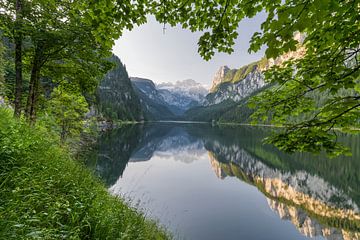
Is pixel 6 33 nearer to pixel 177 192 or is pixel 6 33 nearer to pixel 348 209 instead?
pixel 177 192

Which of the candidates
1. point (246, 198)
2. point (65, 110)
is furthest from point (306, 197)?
point (65, 110)

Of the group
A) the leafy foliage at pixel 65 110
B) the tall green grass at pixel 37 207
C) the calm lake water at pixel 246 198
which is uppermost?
the leafy foliage at pixel 65 110

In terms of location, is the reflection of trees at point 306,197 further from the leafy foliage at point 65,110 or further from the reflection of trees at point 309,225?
the leafy foliage at point 65,110

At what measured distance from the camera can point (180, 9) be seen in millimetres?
Result: 4250

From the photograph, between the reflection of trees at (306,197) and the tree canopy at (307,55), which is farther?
the reflection of trees at (306,197)

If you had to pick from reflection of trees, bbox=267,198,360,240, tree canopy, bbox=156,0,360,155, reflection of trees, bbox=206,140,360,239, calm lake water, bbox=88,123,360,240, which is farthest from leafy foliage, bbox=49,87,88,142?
reflection of trees, bbox=206,140,360,239

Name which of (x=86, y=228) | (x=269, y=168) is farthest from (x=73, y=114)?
(x=269, y=168)

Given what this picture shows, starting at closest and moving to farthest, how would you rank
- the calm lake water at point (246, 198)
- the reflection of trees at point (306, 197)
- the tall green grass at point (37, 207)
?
the tall green grass at point (37, 207)
the calm lake water at point (246, 198)
the reflection of trees at point (306, 197)

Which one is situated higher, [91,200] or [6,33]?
[6,33]

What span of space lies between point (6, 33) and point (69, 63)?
2572 millimetres

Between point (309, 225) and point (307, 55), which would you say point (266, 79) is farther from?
point (309, 225)

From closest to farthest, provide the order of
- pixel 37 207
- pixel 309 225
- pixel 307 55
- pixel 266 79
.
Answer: pixel 37 207 < pixel 307 55 < pixel 266 79 < pixel 309 225

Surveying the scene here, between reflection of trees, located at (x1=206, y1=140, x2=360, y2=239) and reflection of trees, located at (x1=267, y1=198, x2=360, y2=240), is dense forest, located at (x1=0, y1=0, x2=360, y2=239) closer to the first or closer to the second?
reflection of trees, located at (x1=267, y1=198, x2=360, y2=240)

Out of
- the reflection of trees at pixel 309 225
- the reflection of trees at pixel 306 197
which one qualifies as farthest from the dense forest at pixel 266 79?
the reflection of trees at pixel 306 197
